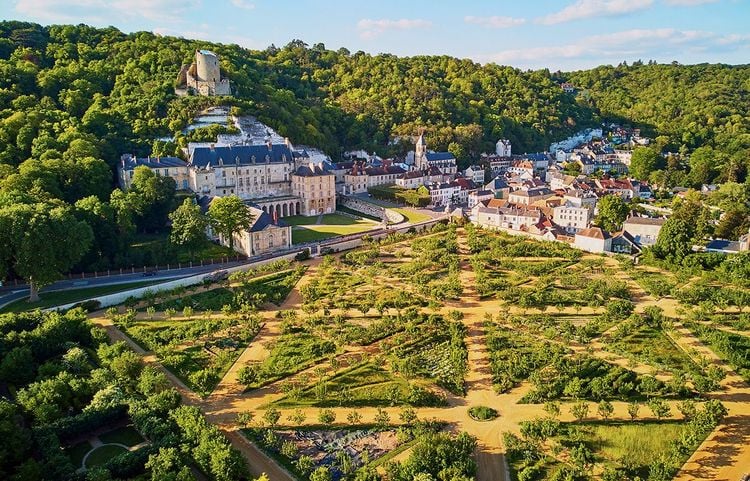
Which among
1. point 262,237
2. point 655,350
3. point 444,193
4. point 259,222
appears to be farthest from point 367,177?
point 655,350

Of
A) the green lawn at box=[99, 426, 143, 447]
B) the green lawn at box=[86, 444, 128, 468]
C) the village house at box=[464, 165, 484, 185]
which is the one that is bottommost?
the green lawn at box=[86, 444, 128, 468]

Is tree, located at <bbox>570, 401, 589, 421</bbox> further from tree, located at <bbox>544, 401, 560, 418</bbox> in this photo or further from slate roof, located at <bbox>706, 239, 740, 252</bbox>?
slate roof, located at <bbox>706, 239, 740, 252</bbox>

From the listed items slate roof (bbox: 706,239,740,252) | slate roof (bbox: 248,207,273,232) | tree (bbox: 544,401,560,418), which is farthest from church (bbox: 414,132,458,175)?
tree (bbox: 544,401,560,418)

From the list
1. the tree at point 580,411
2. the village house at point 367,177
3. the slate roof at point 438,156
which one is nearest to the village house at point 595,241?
the tree at point 580,411

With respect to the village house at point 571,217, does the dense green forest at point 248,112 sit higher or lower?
higher

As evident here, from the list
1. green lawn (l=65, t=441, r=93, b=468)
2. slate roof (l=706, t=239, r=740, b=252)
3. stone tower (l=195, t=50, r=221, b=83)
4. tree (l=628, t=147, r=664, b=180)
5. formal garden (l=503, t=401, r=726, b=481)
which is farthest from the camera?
tree (l=628, t=147, r=664, b=180)

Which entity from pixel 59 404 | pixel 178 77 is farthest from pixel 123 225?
pixel 178 77

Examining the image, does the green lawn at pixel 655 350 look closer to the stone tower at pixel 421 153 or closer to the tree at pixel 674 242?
the tree at pixel 674 242
